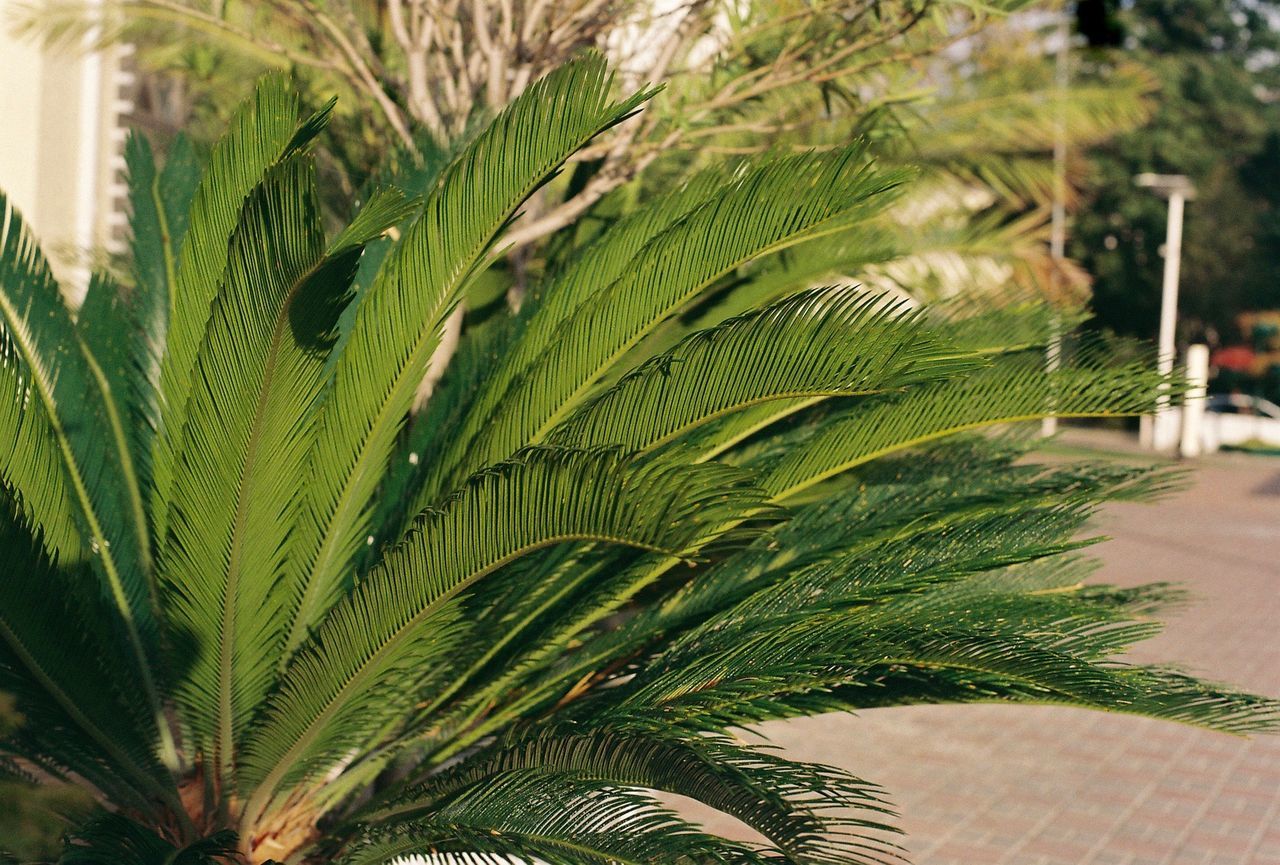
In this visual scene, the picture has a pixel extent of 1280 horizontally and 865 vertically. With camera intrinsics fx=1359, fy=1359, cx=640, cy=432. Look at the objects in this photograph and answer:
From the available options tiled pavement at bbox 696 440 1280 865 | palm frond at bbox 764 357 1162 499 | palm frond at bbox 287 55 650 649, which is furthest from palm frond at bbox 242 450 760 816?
tiled pavement at bbox 696 440 1280 865

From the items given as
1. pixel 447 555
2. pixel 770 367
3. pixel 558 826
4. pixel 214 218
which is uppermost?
pixel 214 218

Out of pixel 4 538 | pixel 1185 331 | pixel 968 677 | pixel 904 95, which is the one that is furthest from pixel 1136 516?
pixel 1185 331

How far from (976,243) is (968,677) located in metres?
5.96

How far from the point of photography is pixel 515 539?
2871mm

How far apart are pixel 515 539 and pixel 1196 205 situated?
3618cm

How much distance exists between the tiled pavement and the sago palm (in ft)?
4.04

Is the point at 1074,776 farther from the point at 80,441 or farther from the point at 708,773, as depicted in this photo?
the point at 80,441

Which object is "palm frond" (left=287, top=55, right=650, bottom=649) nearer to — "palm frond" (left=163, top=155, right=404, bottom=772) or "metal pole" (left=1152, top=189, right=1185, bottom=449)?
"palm frond" (left=163, top=155, right=404, bottom=772)

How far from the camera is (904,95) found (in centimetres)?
468

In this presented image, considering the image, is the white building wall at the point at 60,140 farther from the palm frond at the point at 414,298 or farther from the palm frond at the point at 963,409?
the palm frond at the point at 963,409

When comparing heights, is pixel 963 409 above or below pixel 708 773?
above

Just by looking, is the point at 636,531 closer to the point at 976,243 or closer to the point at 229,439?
the point at 229,439

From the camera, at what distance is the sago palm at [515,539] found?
112 inches

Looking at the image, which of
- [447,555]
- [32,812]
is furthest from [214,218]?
[32,812]
